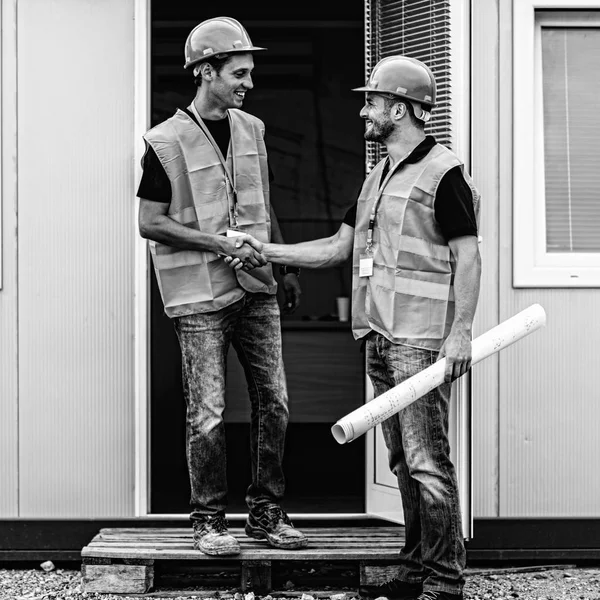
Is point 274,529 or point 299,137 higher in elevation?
point 299,137

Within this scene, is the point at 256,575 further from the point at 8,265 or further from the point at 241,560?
the point at 8,265

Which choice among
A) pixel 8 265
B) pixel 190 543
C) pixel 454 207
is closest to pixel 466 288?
pixel 454 207

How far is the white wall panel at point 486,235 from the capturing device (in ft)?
18.0

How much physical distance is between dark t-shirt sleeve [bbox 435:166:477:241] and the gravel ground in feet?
5.51

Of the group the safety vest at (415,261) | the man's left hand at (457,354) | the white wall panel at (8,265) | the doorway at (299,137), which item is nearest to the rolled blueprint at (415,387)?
the man's left hand at (457,354)

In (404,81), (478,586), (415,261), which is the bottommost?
(478,586)

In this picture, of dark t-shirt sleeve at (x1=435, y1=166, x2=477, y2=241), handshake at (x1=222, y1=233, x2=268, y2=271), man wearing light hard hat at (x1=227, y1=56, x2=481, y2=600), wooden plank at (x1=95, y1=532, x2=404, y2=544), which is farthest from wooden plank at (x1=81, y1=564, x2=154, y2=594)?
dark t-shirt sleeve at (x1=435, y1=166, x2=477, y2=241)

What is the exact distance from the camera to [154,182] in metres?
4.77

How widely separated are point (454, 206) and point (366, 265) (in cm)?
46

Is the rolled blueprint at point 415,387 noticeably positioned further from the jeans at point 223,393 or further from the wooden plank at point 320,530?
the wooden plank at point 320,530

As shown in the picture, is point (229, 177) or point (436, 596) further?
point (229, 177)

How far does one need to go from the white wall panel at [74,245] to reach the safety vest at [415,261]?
1.52m

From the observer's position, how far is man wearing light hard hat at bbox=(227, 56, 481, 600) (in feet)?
14.3

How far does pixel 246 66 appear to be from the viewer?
15.9 ft
